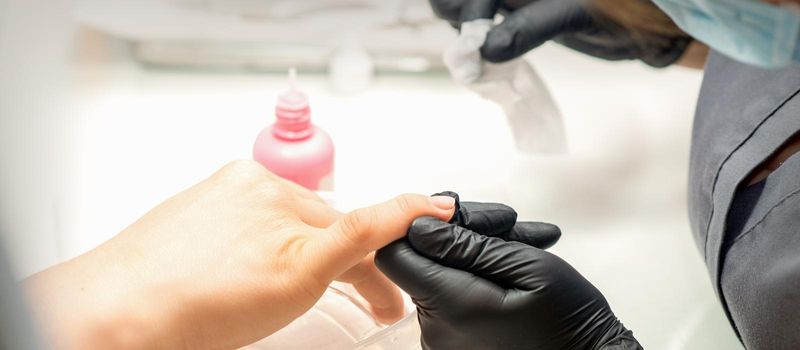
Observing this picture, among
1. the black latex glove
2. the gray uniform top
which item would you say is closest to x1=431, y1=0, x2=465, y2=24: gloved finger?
the black latex glove

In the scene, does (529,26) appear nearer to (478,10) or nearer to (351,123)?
(478,10)

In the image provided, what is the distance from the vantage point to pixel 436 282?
659 mm

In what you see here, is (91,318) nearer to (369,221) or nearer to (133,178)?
(369,221)

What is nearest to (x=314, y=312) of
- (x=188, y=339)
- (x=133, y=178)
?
(x=188, y=339)

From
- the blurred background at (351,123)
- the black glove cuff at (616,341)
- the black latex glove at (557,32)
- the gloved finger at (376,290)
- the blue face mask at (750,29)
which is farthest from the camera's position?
the black latex glove at (557,32)

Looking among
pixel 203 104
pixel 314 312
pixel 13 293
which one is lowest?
pixel 314 312

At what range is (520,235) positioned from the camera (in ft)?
2.49

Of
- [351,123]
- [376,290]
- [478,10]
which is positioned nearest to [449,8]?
[478,10]

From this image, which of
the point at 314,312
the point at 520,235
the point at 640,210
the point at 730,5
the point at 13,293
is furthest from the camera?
the point at 640,210

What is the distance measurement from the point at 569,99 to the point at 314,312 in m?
0.72

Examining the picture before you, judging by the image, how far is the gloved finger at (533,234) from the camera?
0.76 metres

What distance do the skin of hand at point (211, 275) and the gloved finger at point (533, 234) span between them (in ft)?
0.31

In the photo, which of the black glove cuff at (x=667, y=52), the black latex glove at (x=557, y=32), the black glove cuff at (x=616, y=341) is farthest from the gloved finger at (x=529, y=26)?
the black glove cuff at (x=616, y=341)

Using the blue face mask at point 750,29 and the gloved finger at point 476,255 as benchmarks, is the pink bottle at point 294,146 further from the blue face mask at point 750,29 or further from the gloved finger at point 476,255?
the blue face mask at point 750,29
